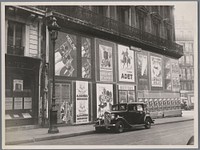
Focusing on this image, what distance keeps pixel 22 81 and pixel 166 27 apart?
334cm

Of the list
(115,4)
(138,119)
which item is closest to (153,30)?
Result: (115,4)

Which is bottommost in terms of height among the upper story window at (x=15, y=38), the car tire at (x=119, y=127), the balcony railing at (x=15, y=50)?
the car tire at (x=119, y=127)

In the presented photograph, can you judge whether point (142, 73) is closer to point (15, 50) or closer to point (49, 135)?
point (49, 135)

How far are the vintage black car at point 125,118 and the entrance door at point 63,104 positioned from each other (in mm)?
672

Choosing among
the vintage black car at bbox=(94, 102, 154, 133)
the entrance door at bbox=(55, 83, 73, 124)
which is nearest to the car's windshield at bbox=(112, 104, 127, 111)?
the vintage black car at bbox=(94, 102, 154, 133)

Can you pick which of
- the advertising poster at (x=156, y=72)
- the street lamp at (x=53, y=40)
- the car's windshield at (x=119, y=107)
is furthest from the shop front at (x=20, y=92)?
the advertising poster at (x=156, y=72)

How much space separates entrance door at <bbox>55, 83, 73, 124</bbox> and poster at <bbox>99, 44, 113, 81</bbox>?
32.8 inches

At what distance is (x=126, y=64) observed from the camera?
7.56 metres

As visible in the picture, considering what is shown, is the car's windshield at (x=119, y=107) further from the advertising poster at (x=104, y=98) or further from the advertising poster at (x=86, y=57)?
the advertising poster at (x=86, y=57)

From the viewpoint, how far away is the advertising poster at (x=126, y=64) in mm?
7543

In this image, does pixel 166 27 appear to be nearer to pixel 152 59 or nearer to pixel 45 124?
pixel 152 59

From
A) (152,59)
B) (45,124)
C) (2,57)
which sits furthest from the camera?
(152,59)

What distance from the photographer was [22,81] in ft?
22.9

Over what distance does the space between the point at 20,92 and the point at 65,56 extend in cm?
135
